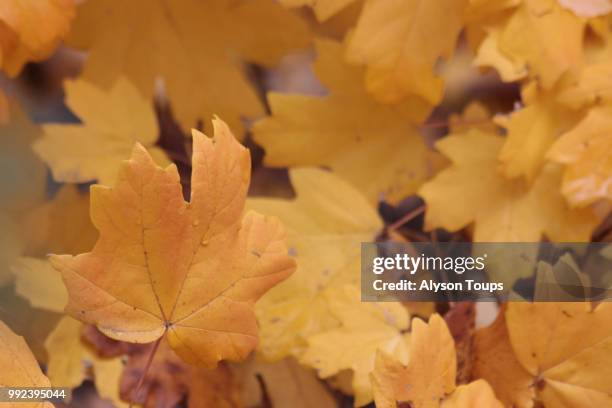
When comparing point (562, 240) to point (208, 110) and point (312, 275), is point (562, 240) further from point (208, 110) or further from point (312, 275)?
point (208, 110)

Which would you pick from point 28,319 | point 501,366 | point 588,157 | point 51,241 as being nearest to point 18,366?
point 28,319

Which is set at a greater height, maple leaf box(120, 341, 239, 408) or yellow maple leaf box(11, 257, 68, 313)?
→ yellow maple leaf box(11, 257, 68, 313)

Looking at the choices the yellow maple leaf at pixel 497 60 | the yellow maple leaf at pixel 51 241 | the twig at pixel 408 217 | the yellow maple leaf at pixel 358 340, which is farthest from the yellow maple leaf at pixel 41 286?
the yellow maple leaf at pixel 497 60

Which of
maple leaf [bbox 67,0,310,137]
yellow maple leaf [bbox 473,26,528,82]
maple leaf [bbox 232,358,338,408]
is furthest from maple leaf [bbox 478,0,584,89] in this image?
maple leaf [bbox 232,358,338,408]

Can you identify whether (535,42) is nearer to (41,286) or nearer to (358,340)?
(358,340)

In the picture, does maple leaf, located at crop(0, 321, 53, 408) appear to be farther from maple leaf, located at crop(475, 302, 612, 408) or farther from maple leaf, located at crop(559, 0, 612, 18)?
maple leaf, located at crop(559, 0, 612, 18)
